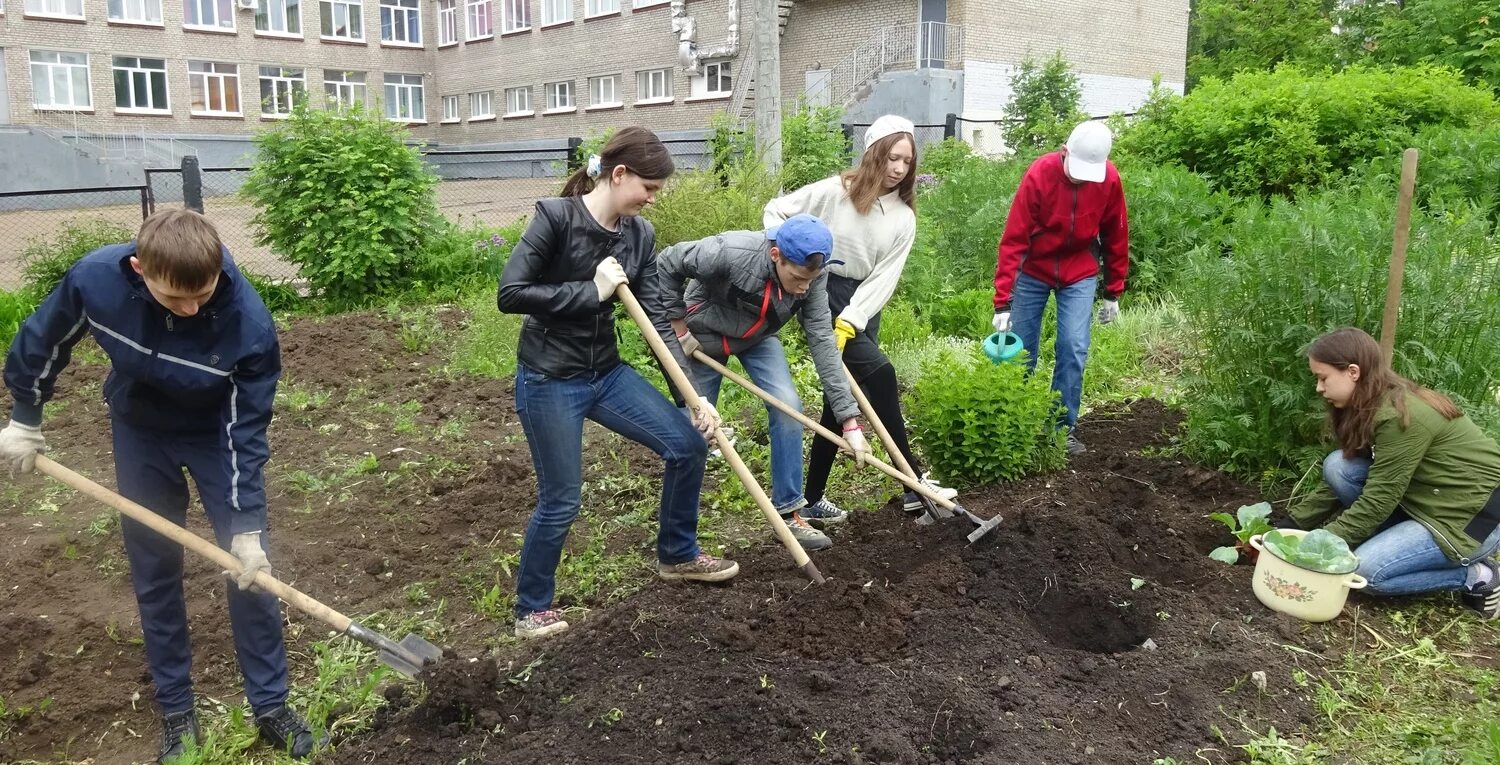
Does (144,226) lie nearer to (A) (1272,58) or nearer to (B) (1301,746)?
(B) (1301,746)

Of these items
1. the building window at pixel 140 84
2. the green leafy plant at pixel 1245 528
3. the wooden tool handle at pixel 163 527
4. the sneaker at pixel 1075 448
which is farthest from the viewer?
the building window at pixel 140 84

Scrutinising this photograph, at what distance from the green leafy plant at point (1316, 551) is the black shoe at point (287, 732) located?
3.26 m

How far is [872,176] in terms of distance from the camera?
4527 millimetres

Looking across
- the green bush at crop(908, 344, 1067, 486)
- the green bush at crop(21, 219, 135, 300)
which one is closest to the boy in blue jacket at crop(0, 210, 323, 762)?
the green bush at crop(908, 344, 1067, 486)

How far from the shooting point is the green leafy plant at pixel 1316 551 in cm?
371

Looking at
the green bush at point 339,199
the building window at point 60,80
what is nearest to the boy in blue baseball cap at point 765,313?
the green bush at point 339,199

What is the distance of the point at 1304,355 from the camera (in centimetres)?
460

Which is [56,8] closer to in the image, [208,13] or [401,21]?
[208,13]

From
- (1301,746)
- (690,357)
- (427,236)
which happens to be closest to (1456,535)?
(1301,746)

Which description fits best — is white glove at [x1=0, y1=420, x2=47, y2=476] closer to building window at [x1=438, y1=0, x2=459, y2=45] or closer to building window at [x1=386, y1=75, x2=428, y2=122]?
building window at [x1=386, y1=75, x2=428, y2=122]

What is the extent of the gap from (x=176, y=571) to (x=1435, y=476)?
13.7 ft

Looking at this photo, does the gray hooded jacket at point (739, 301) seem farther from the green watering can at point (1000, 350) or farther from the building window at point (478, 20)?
the building window at point (478, 20)

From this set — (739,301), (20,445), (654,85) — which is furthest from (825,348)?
(654,85)

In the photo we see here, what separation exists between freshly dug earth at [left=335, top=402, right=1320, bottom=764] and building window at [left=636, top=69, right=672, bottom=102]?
1151 inches
